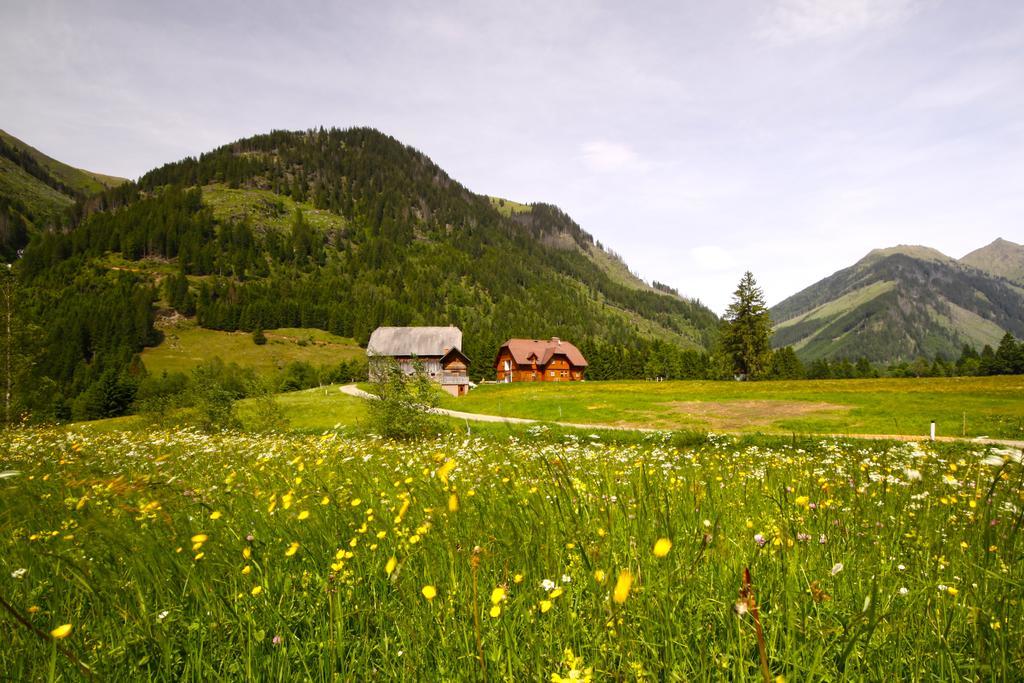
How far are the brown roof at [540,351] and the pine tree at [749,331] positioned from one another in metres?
43.2

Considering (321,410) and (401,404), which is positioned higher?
(401,404)

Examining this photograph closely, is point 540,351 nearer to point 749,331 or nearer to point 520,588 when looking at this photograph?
point 749,331

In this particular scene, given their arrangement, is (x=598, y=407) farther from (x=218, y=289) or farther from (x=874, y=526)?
(x=218, y=289)

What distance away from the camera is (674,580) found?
2.29m

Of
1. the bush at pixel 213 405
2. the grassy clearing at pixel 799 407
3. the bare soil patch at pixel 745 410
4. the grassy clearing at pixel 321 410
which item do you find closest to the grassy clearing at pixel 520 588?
the bush at pixel 213 405

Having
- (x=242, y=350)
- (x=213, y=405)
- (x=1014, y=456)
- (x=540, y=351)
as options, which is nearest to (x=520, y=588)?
(x=1014, y=456)

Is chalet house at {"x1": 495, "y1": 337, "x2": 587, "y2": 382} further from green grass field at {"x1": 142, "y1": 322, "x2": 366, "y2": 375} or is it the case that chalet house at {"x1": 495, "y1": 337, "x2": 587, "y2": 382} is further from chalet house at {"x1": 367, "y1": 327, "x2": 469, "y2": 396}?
green grass field at {"x1": 142, "y1": 322, "x2": 366, "y2": 375}

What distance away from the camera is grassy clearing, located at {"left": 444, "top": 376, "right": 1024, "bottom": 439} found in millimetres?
28634

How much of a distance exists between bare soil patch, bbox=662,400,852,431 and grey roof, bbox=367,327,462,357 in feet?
171

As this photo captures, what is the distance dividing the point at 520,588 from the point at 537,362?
348 ft

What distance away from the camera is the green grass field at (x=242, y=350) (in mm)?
117000

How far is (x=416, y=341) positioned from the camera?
292ft

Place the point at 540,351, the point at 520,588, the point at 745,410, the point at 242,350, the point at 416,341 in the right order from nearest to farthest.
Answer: the point at 520,588 < the point at 745,410 < the point at 416,341 < the point at 540,351 < the point at 242,350

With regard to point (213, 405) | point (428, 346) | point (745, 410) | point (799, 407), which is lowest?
point (745, 410)
